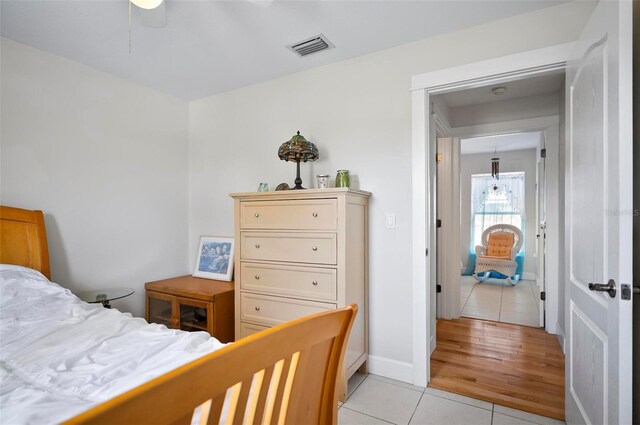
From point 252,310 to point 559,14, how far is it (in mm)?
2780

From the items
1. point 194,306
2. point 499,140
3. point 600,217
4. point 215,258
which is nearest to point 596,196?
point 600,217

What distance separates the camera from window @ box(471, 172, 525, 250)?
627 centimetres

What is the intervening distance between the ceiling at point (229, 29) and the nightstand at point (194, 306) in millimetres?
1872

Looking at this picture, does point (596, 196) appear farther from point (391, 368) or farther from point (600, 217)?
point (391, 368)

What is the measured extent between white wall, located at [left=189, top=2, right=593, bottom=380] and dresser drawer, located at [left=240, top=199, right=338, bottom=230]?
48 centimetres

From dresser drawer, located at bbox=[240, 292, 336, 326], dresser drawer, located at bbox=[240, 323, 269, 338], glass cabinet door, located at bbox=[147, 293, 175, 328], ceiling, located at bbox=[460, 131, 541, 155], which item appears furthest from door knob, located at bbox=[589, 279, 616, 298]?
ceiling, located at bbox=[460, 131, 541, 155]

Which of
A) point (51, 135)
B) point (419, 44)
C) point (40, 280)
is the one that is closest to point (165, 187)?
point (51, 135)

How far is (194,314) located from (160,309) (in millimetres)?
427

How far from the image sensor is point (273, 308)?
231 centimetres

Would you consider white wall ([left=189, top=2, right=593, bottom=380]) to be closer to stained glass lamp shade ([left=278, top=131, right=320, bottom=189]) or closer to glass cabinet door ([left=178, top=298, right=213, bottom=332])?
stained glass lamp shade ([left=278, top=131, right=320, bottom=189])

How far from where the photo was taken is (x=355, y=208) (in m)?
2.24

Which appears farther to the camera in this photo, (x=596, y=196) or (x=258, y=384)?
(x=596, y=196)

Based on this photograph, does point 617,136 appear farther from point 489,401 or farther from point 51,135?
point 51,135

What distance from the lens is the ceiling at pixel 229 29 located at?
6.15ft
